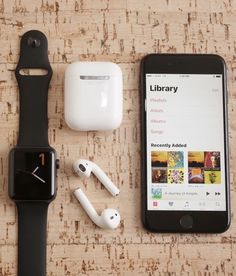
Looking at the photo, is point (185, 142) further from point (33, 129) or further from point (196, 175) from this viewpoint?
point (33, 129)

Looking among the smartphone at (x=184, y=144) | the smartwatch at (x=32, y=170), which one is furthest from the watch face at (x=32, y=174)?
the smartphone at (x=184, y=144)

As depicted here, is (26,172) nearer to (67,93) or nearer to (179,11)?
(67,93)

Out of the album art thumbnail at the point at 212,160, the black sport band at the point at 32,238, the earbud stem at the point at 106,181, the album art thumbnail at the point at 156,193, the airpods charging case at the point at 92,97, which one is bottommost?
the black sport band at the point at 32,238

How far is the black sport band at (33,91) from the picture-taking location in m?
0.70

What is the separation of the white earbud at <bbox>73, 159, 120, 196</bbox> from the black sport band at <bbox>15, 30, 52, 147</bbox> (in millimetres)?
63

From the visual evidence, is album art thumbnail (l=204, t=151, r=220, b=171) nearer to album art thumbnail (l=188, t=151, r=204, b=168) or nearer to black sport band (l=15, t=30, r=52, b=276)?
album art thumbnail (l=188, t=151, r=204, b=168)

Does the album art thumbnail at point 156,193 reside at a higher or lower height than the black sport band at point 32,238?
higher

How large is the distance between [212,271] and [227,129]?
0.22m

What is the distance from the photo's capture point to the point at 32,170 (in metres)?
0.67

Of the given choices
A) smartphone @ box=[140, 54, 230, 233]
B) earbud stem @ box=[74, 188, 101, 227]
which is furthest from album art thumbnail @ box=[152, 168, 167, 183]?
earbud stem @ box=[74, 188, 101, 227]

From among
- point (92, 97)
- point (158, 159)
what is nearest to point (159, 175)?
point (158, 159)

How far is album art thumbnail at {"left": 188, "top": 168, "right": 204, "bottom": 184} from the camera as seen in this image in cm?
70

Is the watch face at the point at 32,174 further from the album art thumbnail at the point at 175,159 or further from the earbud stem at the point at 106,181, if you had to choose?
the album art thumbnail at the point at 175,159

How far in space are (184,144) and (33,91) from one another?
0.82 ft
